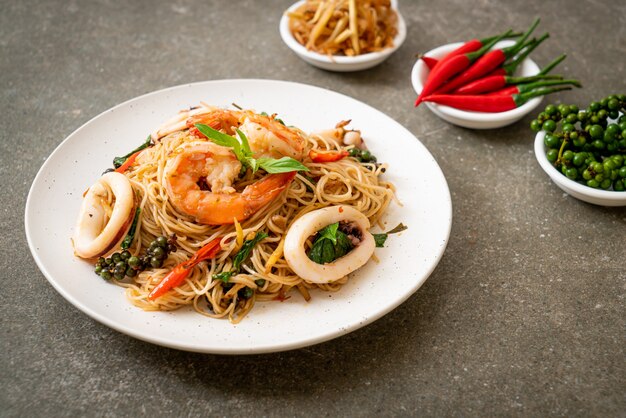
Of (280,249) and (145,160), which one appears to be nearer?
(280,249)

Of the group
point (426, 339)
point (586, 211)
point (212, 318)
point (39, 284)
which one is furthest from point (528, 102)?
point (39, 284)

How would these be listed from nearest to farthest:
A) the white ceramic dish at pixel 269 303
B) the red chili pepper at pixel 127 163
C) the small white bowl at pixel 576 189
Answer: the white ceramic dish at pixel 269 303 → the red chili pepper at pixel 127 163 → the small white bowl at pixel 576 189

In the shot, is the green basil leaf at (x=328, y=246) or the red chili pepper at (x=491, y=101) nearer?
the green basil leaf at (x=328, y=246)

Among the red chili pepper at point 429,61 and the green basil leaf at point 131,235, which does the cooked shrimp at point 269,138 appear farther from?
the red chili pepper at point 429,61

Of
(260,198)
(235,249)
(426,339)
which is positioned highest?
(260,198)

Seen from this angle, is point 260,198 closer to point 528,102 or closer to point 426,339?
point 426,339

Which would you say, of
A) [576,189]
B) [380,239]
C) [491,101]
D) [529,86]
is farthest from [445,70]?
[380,239]

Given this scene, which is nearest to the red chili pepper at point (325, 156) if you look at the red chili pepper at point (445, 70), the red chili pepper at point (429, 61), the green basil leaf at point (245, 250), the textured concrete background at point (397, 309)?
the green basil leaf at point (245, 250)
